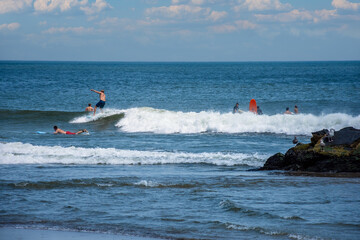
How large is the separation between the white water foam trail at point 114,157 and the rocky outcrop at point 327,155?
60.5 inches

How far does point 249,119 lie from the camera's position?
2416 cm

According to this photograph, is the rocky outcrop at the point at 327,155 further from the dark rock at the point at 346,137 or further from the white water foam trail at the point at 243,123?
the white water foam trail at the point at 243,123

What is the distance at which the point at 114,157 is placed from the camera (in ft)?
50.4

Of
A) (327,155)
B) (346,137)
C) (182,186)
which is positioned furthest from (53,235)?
(346,137)

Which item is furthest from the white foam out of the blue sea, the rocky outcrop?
the rocky outcrop

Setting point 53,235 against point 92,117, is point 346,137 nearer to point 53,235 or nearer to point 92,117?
point 53,235

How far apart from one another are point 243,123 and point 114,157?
10109 mm

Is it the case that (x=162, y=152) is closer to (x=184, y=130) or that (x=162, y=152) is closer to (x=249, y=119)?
(x=184, y=130)

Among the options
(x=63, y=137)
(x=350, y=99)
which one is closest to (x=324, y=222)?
(x=63, y=137)

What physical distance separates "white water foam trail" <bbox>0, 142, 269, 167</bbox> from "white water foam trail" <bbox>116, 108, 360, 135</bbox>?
7404mm

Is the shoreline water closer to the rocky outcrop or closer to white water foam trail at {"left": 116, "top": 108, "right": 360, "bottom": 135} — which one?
the rocky outcrop

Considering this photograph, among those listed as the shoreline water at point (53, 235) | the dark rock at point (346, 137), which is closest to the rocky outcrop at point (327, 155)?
the dark rock at point (346, 137)

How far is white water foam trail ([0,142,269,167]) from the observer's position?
1475 cm

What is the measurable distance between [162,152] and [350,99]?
29.6 metres
